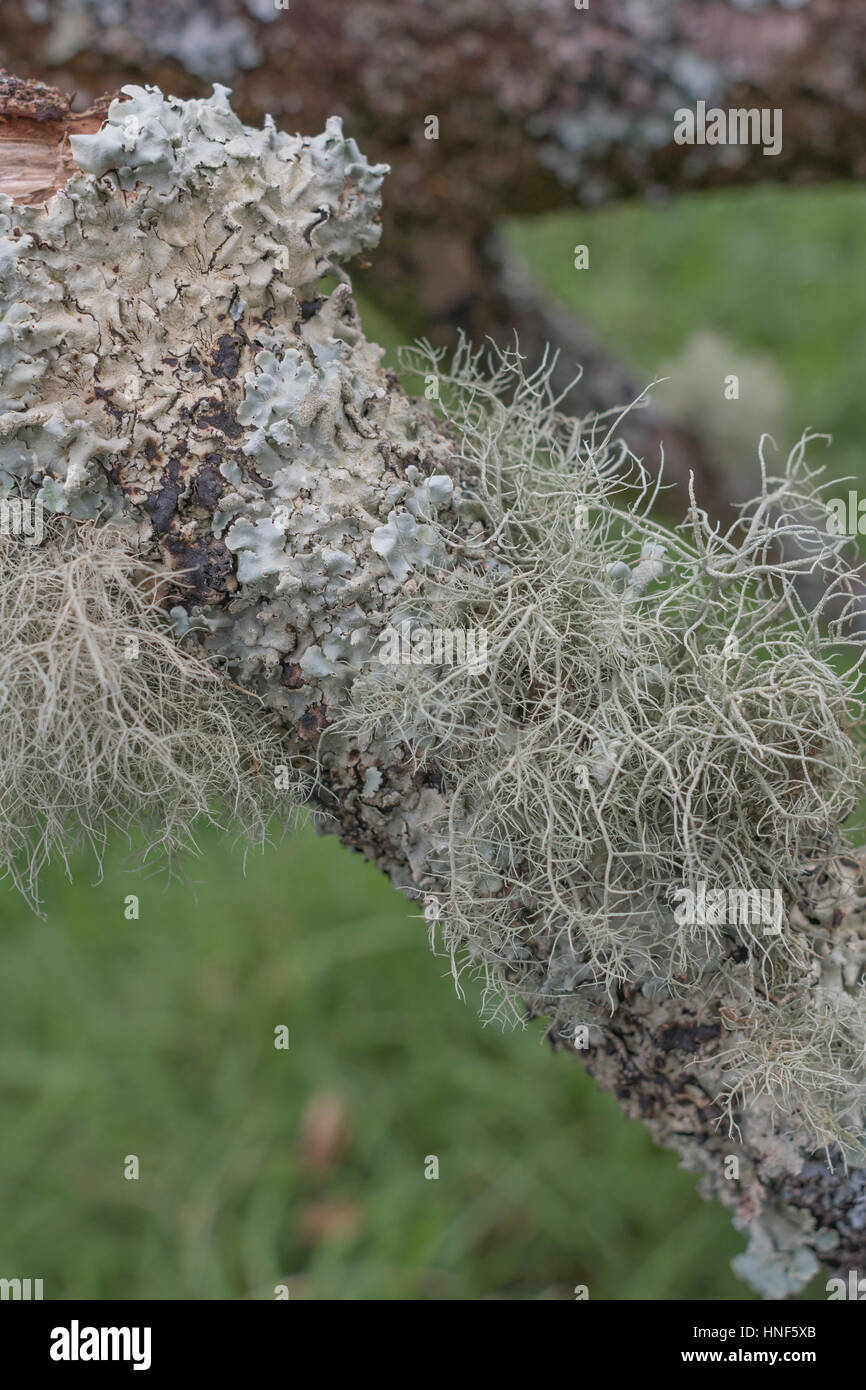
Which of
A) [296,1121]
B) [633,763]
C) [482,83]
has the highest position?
[482,83]

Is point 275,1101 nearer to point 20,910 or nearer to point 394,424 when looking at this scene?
point 20,910

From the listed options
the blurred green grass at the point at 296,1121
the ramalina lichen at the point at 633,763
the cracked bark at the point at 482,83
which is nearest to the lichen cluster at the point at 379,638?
the ramalina lichen at the point at 633,763

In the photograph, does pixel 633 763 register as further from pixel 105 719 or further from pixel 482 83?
pixel 482 83

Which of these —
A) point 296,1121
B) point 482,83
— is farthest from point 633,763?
point 296,1121

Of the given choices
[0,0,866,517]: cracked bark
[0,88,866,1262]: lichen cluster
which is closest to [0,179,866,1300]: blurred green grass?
[0,0,866,517]: cracked bark

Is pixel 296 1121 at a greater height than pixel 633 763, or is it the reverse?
pixel 633 763

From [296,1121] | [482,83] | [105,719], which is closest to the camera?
[105,719]

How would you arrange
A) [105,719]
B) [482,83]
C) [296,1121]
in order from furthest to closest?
[296,1121] → [482,83] → [105,719]

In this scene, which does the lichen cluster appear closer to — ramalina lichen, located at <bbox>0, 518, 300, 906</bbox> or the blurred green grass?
ramalina lichen, located at <bbox>0, 518, 300, 906</bbox>

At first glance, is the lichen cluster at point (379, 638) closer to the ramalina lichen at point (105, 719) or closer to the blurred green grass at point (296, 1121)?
the ramalina lichen at point (105, 719)
